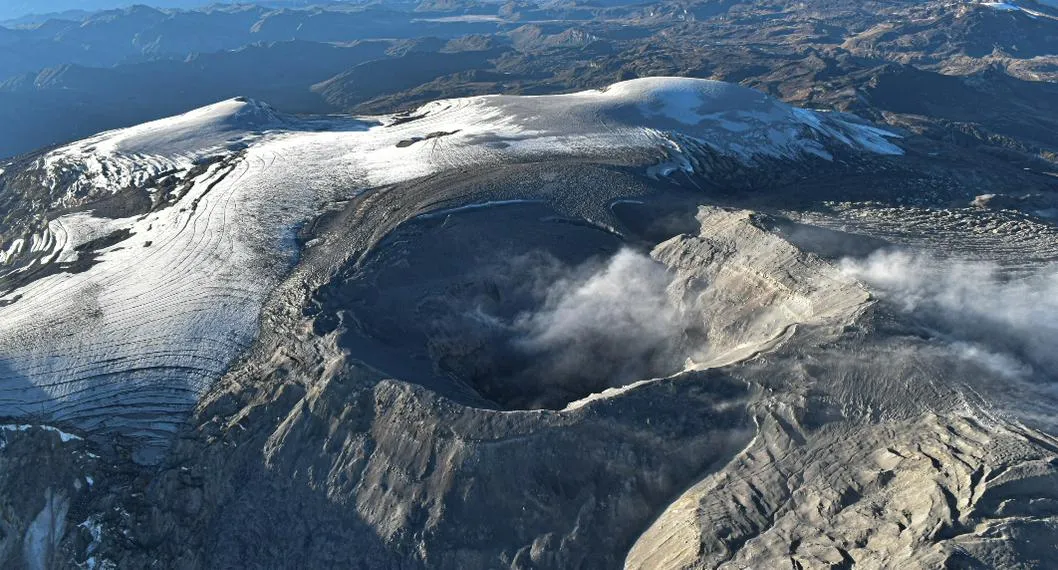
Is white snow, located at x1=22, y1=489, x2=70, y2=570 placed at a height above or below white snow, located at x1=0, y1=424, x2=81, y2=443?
below

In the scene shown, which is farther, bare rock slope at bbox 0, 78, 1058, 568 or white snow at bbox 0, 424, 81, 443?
white snow at bbox 0, 424, 81, 443

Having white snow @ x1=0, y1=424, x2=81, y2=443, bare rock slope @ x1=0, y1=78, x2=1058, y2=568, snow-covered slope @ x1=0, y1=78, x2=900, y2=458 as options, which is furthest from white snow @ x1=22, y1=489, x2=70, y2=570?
snow-covered slope @ x1=0, y1=78, x2=900, y2=458

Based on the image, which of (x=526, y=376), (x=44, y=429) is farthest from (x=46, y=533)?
(x=526, y=376)

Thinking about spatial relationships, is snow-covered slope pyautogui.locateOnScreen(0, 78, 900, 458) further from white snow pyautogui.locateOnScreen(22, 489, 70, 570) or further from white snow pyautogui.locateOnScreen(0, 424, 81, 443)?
white snow pyautogui.locateOnScreen(22, 489, 70, 570)

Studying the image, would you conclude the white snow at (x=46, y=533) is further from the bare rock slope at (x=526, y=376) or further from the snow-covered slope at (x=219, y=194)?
the snow-covered slope at (x=219, y=194)

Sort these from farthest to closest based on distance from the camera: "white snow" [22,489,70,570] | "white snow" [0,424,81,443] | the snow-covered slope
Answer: the snow-covered slope, "white snow" [0,424,81,443], "white snow" [22,489,70,570]

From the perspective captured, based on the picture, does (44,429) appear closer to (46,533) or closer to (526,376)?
(46,533)

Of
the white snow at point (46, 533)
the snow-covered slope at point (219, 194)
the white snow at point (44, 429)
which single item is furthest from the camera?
the snow-covered slope at point (219, 194)

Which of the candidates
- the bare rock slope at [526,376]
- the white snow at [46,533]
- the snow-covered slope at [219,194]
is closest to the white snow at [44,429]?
the bare rock slope at [526,376]
